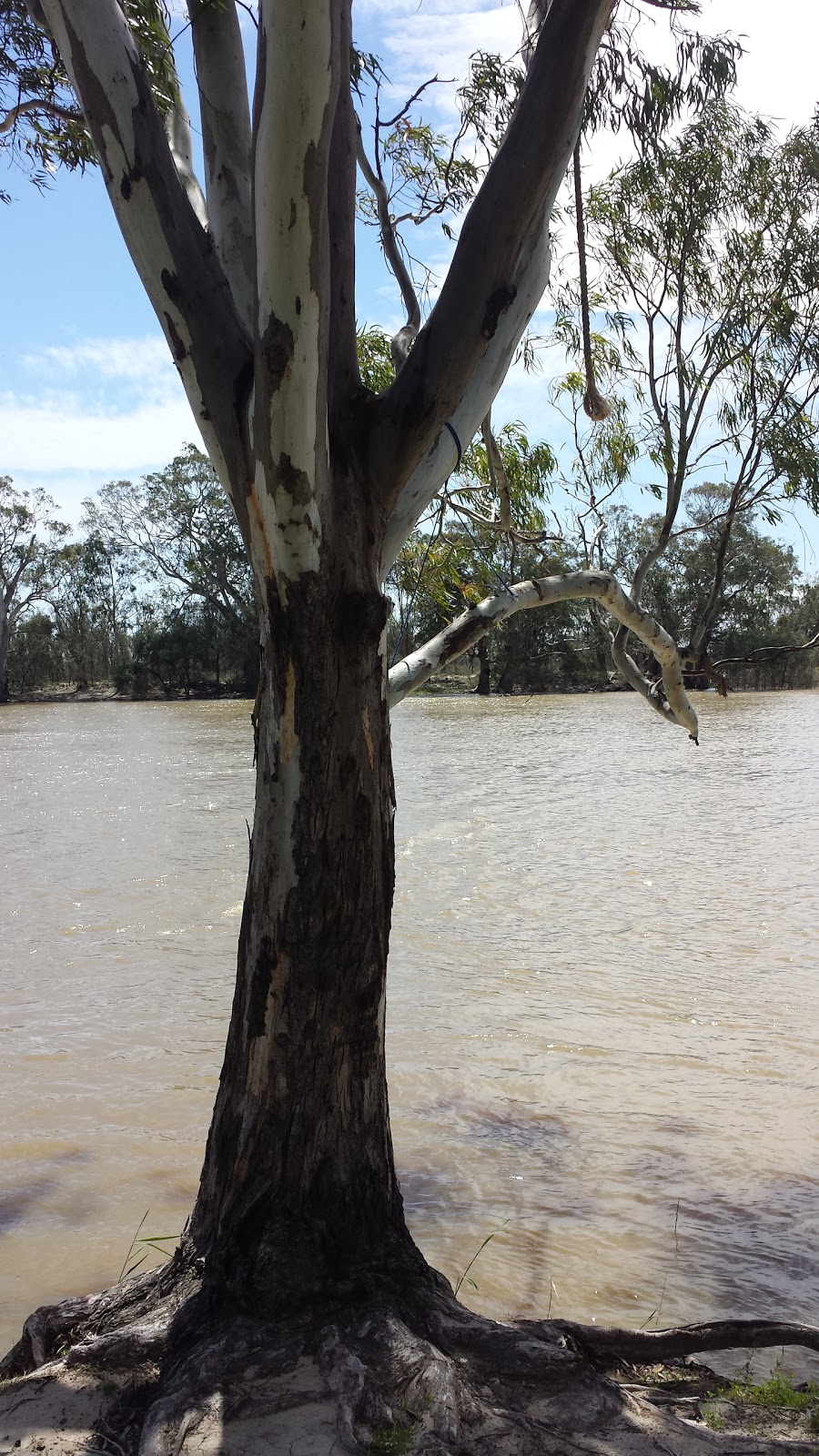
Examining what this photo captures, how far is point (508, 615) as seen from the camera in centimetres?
306

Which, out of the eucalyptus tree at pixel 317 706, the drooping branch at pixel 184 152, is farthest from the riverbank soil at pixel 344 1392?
the drooping branch at pixel 184 152

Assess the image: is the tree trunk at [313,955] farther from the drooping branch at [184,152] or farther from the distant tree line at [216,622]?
the distant tree line at [216,622]

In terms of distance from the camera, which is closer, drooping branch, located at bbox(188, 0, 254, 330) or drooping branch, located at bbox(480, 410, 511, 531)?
drooping branch, located at bbox(188, 0, 254, 330)

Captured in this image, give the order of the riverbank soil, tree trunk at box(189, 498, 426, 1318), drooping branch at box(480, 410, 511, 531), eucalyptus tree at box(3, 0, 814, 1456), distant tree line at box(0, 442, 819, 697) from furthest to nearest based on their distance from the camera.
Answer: distant tree line at box(0, 442, 819, 697)
drooping branch at box(480, 410, 511, 531)
tree trunk at box(189, 498, 426, 1318)
eucalyptus tree at box(3, 0, 814, 1456)
the riverbank soil

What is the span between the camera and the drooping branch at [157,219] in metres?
1.80

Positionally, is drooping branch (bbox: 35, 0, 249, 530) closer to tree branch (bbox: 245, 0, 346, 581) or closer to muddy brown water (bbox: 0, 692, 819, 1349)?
tree branch (bbox: 245, 0, 346, 581)

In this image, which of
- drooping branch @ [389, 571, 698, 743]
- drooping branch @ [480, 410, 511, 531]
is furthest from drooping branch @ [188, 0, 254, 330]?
drooping branch @ [480, 410, 511, 531]

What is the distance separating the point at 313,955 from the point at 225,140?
1527 mm

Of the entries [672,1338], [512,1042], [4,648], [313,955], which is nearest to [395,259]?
[313,955]

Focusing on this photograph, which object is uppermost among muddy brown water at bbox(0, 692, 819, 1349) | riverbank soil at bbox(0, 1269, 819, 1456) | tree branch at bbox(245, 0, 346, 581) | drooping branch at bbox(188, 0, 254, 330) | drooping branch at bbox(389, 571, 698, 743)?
drooping branch at bbox(188, 0, 254, 330)

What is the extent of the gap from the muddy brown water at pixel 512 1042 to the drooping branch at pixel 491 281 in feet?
7.14

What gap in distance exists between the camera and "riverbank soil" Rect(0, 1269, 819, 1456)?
1530 millimetres

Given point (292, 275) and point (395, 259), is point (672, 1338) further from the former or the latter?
point (395, 259)

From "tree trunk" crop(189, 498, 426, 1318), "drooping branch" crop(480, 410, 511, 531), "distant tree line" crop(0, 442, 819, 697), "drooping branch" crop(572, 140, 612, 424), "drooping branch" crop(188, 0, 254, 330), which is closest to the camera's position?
"tree trunk" crop(189, 498, 426, 1318)
